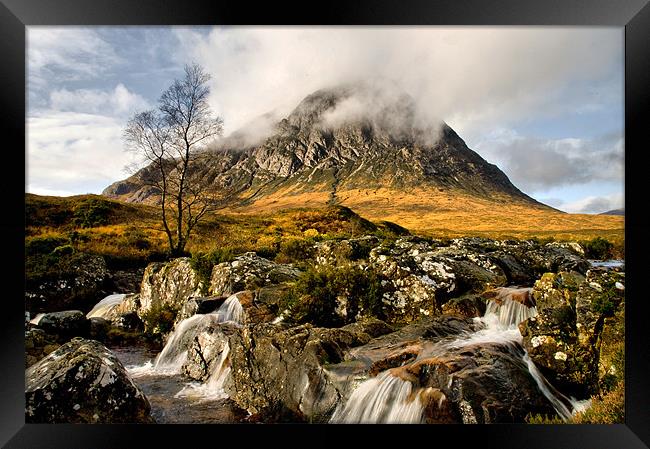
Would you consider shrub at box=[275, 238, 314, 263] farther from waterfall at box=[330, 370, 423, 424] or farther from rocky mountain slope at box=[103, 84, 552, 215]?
waterfall at box=[330, 370, 423, 424]

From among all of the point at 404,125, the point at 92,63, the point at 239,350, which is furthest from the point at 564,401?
the point at 404,125

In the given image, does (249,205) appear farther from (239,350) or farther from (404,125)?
(239,350)

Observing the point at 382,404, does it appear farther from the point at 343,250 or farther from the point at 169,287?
the point at 169,287

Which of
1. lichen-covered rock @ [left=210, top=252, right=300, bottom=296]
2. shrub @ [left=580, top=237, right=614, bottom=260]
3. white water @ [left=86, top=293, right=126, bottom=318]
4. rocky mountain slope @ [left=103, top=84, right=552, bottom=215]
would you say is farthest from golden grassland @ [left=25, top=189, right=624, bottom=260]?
white water @ [left=86, top=293, right=126, bottom=318]

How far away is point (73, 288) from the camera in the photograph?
874cm

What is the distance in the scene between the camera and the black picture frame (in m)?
4.06

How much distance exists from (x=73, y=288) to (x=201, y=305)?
4.35 metres

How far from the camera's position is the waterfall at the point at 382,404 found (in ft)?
13.4

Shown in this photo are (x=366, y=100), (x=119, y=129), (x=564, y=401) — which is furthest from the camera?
(x=366, y=100)

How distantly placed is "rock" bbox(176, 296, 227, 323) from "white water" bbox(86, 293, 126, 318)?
2.87 meters

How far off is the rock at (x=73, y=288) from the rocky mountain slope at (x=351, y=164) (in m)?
2.45

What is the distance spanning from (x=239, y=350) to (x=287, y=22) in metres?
4.96

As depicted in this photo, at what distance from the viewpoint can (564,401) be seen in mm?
4570

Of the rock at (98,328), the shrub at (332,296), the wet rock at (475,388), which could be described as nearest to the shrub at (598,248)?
the wet rock at (475,388)
